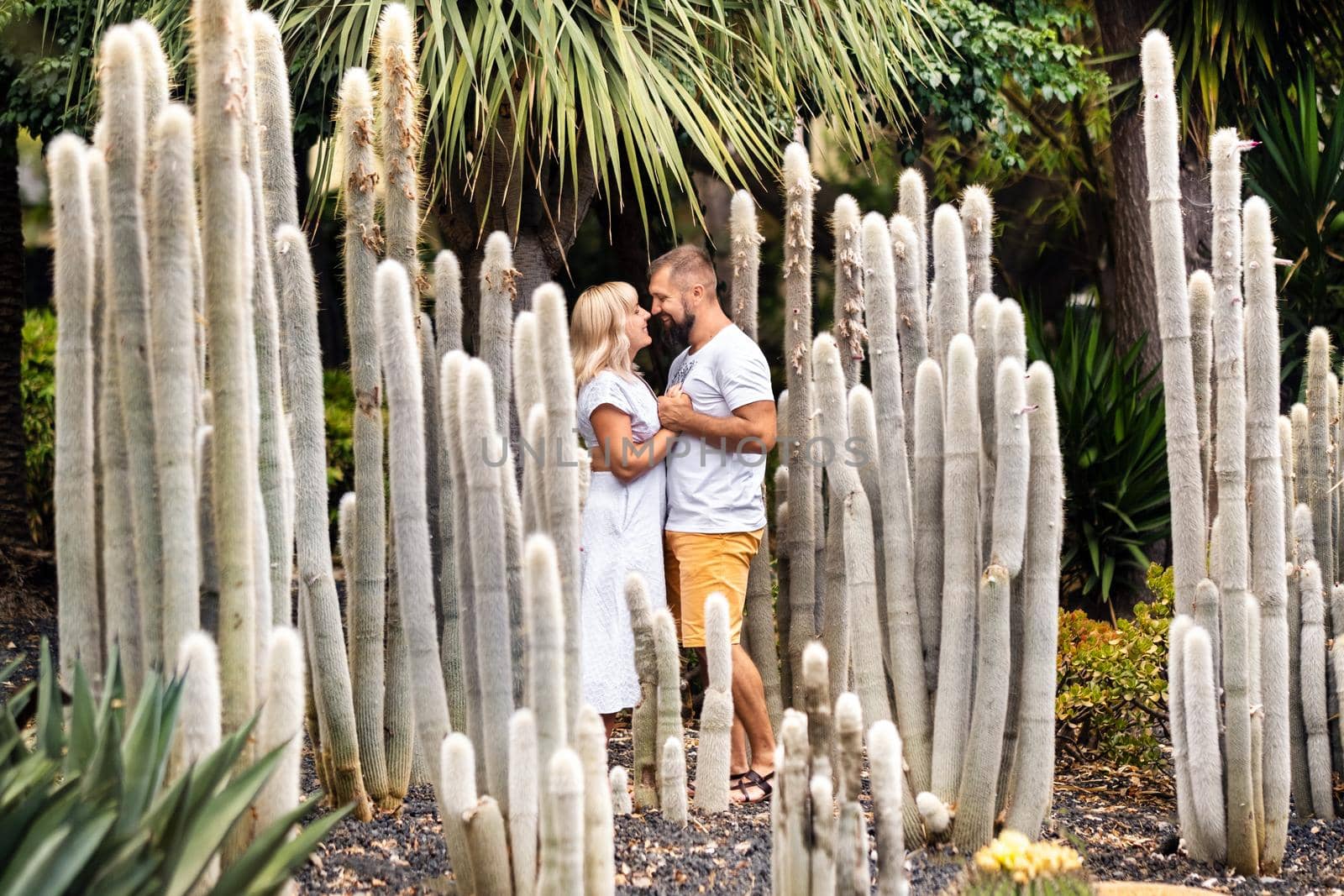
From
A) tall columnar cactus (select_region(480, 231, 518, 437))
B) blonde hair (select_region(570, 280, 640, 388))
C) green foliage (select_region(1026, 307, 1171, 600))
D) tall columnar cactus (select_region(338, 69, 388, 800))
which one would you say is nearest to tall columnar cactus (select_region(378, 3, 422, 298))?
tall columnar cactus (select_region(338, 69, 388, 800))

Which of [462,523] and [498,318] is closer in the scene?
[462,523]

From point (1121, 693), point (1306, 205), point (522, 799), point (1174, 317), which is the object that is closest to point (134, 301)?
point (522, 799)

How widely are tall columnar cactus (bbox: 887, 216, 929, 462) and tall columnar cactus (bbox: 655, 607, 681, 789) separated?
0.99 metres

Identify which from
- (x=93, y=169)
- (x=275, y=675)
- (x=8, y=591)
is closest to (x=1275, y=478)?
(x=275, y=675)

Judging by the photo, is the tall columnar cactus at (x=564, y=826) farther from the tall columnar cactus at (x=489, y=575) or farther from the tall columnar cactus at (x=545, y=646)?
the tall columnar cactus at (x=489, y=575)

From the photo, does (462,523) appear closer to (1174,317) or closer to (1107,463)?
(1174,317)

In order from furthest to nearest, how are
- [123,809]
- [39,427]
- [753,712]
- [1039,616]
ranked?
[39,427] → [753,712] → [1039,616] → [123,809]

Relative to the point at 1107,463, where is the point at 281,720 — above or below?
below

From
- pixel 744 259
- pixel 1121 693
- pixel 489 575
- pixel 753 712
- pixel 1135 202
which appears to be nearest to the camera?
pixel 489 575

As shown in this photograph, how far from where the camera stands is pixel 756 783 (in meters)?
4.23

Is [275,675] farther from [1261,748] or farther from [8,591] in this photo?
[8,591]

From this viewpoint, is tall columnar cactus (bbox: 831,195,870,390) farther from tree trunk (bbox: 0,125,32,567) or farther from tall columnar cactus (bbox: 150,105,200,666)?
tree trunk (bbox: 0,125,32,567)

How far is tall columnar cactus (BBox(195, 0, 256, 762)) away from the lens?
2.57 m

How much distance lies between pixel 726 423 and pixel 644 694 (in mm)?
881
